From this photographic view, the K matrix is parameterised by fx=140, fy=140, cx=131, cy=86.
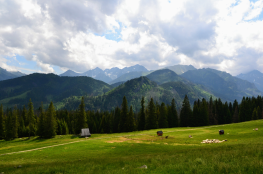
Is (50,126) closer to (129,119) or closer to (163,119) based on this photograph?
(129,119)

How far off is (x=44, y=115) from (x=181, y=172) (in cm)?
8089

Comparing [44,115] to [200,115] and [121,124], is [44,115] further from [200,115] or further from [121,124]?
[200,115]

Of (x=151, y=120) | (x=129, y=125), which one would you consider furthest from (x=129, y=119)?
(x=151, y=120)

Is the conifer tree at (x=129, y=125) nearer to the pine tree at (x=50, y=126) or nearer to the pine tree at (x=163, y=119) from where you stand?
the pine tree at (x=163, y=119)

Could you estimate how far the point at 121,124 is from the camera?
8456 centimetres

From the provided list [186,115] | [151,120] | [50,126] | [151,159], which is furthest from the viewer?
[186,115]

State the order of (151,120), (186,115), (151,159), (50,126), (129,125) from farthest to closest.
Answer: (186,115), (151,120), (129,125), (50,126), (151,159)

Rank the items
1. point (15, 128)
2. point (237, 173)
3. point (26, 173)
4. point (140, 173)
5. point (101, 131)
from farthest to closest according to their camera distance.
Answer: point (101, 131) → point (15, 128) → point (26, 173) → point (140, 173) → point (237, 173)

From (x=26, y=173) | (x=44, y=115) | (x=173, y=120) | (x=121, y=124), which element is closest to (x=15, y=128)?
(x=44, y=115)

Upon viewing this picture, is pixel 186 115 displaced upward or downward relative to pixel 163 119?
upward

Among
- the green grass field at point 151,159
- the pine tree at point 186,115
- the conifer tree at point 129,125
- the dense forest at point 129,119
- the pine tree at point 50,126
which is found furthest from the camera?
the pine tree at point 186,115

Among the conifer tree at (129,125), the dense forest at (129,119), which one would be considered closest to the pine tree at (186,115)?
the dense forest at (129,119)

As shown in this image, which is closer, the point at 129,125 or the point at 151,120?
the point at 129,125

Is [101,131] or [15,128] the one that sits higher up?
[15,128]
